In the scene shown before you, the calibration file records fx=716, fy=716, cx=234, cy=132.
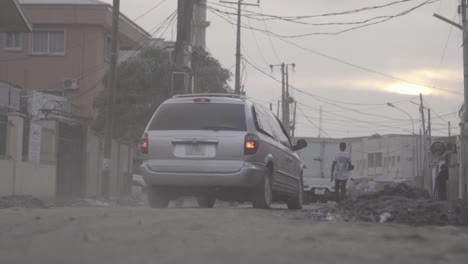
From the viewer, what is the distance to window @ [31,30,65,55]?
3183cm

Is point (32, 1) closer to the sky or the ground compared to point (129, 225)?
closer to the sky

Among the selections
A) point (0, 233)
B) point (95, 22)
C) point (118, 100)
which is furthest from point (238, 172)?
point (95, 22)

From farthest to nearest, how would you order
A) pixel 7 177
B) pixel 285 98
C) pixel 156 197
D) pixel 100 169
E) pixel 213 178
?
pixel 285 98, pixel 100 169, pixel 7 177, pixel 156 197, pixel 213 178

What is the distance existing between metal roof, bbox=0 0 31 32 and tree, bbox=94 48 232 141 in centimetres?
926

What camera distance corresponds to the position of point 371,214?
27.9 feet

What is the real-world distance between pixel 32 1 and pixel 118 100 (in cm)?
713

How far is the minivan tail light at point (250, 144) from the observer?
10.2 metres

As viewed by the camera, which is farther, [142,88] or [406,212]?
[142,88]

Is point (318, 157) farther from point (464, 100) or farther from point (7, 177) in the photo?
point (7, 177)

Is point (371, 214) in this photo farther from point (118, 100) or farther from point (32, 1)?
point (32, 1)

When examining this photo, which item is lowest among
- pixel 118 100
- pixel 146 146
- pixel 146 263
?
pixel 146 263

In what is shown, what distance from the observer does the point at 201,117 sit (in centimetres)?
1055

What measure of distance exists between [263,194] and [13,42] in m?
24.1

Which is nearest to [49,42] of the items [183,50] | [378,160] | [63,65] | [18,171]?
[63,65]
